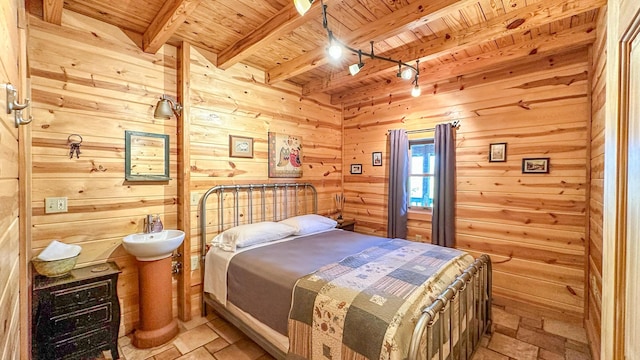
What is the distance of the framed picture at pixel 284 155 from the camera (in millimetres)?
3604

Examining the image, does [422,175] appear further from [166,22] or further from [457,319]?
[166,22]

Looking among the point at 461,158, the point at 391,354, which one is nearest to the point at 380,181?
the point at 461,158

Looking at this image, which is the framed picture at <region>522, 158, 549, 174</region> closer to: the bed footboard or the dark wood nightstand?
the bed footboard

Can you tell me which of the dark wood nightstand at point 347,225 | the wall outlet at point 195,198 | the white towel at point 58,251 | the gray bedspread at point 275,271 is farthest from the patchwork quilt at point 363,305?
the dark wood nightstand at point 347,225

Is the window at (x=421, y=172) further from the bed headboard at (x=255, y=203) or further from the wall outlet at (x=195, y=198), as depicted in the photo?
the wall outlet at (x=195, y=198)

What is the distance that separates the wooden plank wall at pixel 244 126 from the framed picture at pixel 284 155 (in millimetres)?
73

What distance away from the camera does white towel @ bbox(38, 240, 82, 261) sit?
1923 millimetres

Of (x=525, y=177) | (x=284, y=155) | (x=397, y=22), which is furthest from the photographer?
(x=284, y=155)

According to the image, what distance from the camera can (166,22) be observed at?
2.14 meters

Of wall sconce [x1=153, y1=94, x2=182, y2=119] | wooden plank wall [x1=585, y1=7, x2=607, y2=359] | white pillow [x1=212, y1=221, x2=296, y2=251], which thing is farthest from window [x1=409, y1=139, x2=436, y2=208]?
wall sconce [x1=153, y1=94, x2=182, y2=119]

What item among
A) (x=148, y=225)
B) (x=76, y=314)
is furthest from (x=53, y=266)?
(x=148, y=225)

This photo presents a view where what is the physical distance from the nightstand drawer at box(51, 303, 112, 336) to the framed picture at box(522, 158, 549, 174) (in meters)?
4.12

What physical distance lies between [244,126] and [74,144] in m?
1.58

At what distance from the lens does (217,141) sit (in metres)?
3.05
